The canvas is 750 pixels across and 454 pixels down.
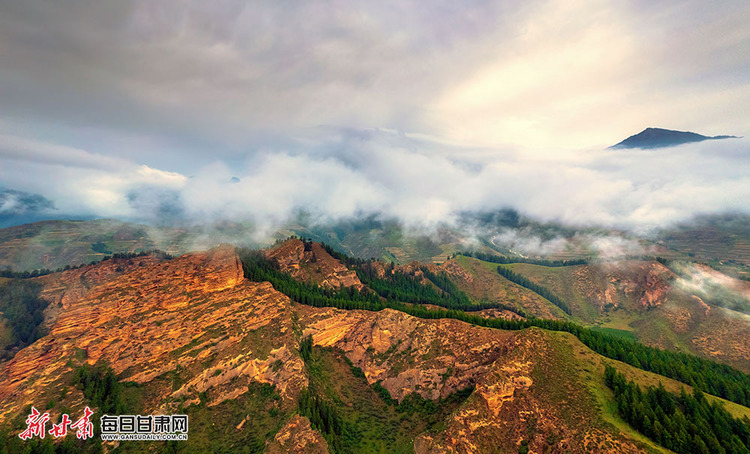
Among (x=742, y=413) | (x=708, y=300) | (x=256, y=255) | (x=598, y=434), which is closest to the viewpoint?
(x=598, y=434)

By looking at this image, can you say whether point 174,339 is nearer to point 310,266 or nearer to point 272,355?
point 272,355

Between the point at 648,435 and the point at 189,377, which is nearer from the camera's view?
the point at 648,435

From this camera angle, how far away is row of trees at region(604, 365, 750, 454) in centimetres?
5653

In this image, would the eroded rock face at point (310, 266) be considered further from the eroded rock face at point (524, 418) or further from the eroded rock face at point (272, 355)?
the eroded rock face at point (524, 418)

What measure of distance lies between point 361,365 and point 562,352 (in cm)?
7223

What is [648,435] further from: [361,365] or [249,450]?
[249,450]

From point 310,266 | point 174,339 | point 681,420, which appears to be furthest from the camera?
point 310,266

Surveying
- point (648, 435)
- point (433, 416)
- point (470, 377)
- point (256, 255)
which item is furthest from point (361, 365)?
point (256, 255)

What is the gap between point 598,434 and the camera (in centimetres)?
5950

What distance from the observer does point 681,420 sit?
198 feet

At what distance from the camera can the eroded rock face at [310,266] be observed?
16762 centimetres

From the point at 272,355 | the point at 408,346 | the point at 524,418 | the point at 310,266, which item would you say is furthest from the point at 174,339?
the point at 524,418

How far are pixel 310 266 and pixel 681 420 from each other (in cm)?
16322

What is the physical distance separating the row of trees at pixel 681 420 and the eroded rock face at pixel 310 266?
133 metres
